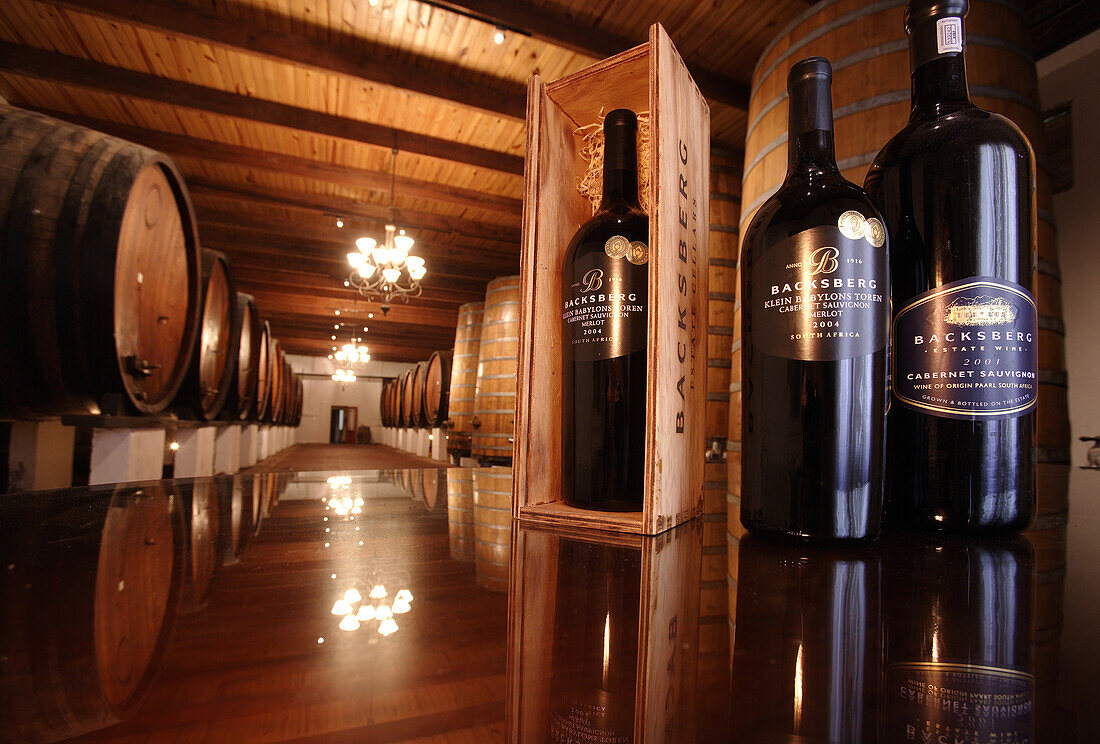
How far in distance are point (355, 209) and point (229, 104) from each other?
6.90 ft

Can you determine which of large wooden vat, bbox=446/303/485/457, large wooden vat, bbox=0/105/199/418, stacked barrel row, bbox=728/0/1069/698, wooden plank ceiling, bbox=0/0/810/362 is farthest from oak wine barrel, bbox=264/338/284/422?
stacked barrel row, bbox=728/0/1069/698

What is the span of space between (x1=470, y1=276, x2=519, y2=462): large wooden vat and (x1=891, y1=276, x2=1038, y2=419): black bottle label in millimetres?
4646

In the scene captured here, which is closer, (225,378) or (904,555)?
(904,555)

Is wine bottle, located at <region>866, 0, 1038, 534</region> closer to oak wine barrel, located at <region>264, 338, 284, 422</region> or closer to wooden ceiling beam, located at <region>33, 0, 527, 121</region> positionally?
wooden ceiling beam, located at <region>33, 0, 527, 121</region>

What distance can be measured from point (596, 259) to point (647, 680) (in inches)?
21.3

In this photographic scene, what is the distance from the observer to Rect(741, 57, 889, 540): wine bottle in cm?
59

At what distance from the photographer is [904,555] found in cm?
56

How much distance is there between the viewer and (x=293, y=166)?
5.45 meters

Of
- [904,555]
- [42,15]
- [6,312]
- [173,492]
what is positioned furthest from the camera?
[42,15]

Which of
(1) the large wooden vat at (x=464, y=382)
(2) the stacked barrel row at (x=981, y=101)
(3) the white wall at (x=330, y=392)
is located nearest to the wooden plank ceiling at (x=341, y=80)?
(1) the large wooden vat at (x=464, y=382)

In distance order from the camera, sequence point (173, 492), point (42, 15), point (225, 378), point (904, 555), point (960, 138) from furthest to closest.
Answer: point (42, 15) < point (225, 378) < point (173, 492) < point (960, 138) < point (904, 555)

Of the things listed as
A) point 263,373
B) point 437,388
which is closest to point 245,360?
point 263,373

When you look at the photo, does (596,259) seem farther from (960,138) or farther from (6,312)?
(6,312)

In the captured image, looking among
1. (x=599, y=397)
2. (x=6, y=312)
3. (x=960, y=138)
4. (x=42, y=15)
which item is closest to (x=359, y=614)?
(x=599, y=397)
